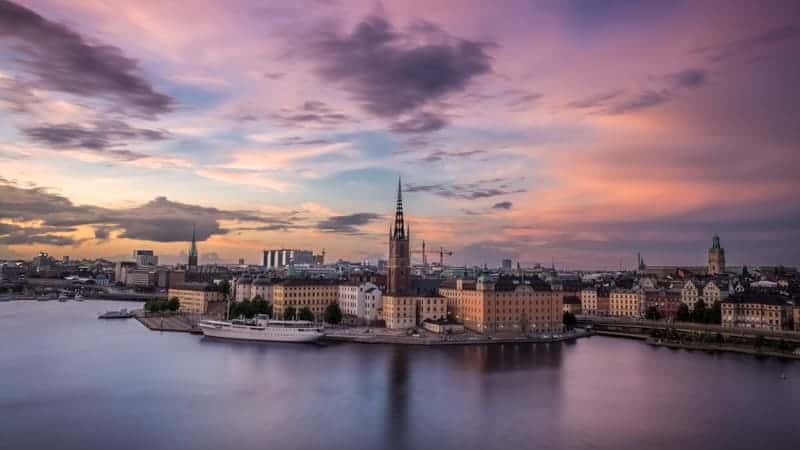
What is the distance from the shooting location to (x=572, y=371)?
21.8m

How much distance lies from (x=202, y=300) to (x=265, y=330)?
14510 mm

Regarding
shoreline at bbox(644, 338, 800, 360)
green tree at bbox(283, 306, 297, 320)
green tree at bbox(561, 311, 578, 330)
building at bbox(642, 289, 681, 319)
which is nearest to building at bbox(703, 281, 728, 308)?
building at bbox(642, 289, 681, 319)

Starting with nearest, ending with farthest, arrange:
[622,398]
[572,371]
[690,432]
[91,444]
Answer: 1. [91,444]
2. [690,432]
3. [622,398]
4. [572,371]

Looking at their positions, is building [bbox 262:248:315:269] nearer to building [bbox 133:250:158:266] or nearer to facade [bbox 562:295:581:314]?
building [bbox 133:250:158:266]

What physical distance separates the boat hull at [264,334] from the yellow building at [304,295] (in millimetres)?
4302

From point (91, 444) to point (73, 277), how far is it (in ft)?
271

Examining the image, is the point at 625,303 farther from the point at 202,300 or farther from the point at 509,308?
the point at 202,300

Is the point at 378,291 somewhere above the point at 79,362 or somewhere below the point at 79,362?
above

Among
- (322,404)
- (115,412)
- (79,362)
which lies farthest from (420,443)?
(79,362)

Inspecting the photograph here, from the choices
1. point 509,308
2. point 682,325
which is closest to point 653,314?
point 682,325

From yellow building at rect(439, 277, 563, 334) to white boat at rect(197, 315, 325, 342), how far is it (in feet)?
23.7

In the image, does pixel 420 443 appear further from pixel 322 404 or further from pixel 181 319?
pixel 181 319

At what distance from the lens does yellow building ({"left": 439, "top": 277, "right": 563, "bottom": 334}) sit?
103ft

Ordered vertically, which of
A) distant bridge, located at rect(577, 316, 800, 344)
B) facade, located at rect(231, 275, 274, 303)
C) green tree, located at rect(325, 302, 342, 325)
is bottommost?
distant bridge, located at rect(577, 316, 800, 344)
